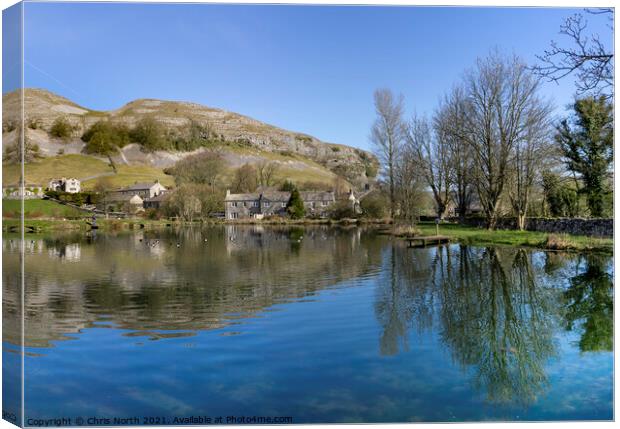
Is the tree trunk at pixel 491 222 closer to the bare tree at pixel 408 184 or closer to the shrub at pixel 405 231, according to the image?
the shrub at pixel 405 231

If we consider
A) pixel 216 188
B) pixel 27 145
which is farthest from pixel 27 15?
pixel 216 188

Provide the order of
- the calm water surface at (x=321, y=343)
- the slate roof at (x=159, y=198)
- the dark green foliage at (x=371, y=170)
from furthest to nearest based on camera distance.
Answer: the dark green foliage at (x=371, y=170)
the slate roof at (x=159, y=198)
the calm water surface at (x=321, y=343)

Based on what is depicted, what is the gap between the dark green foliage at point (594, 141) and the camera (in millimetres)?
6922

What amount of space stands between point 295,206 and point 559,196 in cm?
1288

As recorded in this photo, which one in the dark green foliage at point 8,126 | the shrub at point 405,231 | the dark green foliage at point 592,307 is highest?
the dark green foliage at point 8,126

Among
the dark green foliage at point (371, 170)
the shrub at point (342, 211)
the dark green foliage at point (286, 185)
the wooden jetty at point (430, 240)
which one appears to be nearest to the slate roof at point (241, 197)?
the dark green foliage at point (286, 185)

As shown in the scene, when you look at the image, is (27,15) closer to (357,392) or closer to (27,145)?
(27,145)

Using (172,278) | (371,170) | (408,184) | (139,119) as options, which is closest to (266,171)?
(172,278)

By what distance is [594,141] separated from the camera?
8.12 m

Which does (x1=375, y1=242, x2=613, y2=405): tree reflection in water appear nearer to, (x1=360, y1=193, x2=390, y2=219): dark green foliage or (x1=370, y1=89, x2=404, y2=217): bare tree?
(x1=370, y1=89, x2=404, y2=217): bare tree

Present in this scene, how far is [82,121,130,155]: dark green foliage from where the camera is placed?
9.19 metres

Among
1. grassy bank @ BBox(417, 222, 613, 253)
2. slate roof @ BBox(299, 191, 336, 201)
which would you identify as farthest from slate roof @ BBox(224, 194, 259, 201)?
grassy bank @ BBox(417, 222, 613, 253)

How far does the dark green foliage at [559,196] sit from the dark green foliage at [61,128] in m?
16.5

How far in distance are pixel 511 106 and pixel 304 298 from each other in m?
10.6
